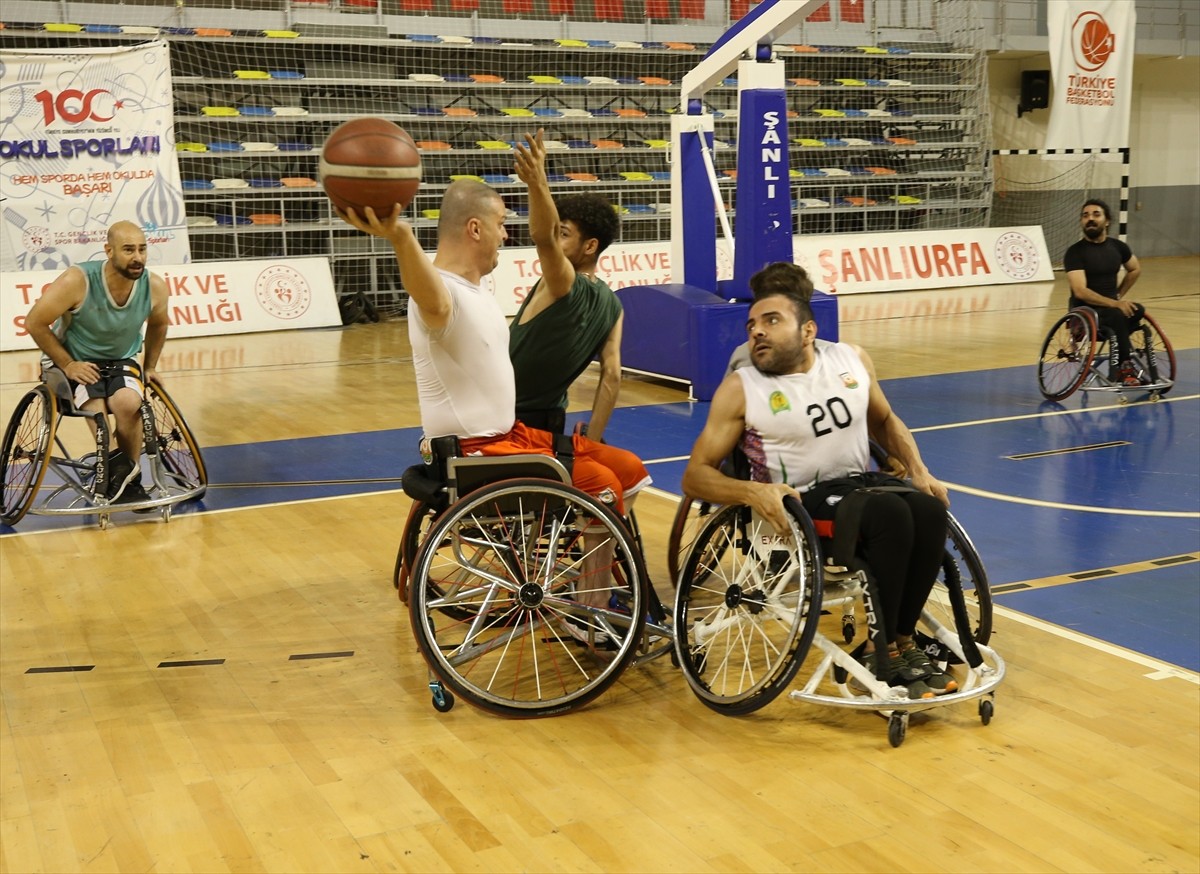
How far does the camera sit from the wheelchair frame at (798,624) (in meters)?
3.33

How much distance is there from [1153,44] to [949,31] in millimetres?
3796

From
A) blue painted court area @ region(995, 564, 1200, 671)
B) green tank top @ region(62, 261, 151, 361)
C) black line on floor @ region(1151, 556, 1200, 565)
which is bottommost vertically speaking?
blue painted court area @ region(995, 564, 1200, 671)

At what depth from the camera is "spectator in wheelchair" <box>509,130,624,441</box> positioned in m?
4.00

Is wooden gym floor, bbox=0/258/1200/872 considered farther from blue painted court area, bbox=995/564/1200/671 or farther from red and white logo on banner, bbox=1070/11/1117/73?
red and white logo on banner, bbox=1070/11/1117/73

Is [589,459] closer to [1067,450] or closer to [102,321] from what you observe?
[102,321]

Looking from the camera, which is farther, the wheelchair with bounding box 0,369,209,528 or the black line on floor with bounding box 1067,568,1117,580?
the wheelchair with bounding box 0,369,209,528

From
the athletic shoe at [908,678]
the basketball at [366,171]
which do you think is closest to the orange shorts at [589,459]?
the basketball at [366,171]

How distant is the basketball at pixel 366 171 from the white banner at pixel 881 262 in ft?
35.2

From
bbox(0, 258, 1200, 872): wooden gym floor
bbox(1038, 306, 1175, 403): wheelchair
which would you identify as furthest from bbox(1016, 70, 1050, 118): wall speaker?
bbox(0, 258, 1200, 872): wooden gym floor

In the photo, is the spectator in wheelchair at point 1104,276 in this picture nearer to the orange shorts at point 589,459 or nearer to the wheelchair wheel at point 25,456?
the orange shorts at point 589,459

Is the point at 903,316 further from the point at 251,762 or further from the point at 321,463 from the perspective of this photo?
the point at 251,762

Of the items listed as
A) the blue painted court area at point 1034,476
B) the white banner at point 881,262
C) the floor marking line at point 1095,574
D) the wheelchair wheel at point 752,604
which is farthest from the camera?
the white banner at point 881,262

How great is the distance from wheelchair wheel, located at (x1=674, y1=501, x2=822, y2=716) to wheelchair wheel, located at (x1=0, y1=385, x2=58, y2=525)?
10.7 ft

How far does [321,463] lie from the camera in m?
7.14
